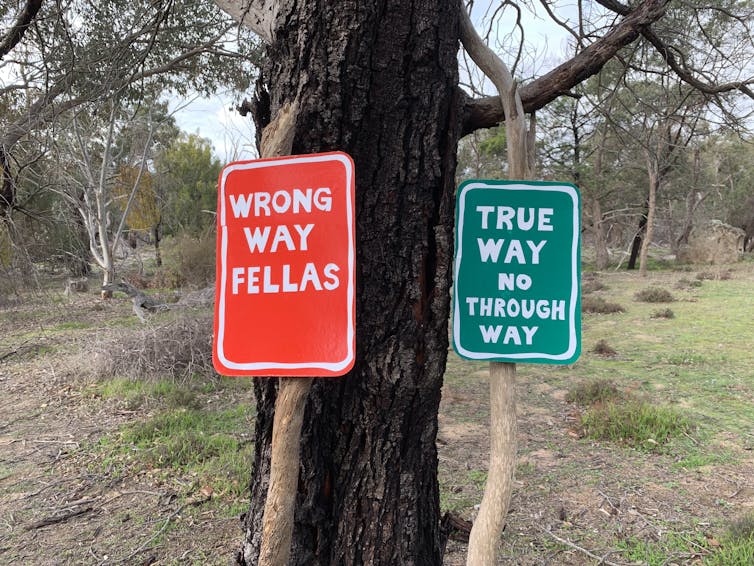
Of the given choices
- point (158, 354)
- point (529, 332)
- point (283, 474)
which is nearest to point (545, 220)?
point (529, 332)

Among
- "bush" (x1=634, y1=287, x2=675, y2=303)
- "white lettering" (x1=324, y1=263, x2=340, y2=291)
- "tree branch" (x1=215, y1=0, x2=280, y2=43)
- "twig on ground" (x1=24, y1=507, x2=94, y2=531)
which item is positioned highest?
"tree branch" (x1=215, y1=0, x2=280, y2=43)

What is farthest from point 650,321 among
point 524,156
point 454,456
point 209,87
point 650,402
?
point 524,156

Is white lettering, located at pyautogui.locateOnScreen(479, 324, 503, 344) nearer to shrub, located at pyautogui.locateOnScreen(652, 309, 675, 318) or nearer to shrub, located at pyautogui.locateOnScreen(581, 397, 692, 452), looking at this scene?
shrub, located at pyautogui.locateOnScreen(581, 397, 692, 452)

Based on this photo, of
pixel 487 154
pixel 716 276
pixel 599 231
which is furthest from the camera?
pixel 599 231

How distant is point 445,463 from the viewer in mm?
3330

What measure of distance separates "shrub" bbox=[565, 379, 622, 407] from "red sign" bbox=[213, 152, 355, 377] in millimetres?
4038

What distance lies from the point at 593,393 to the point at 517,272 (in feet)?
12.6

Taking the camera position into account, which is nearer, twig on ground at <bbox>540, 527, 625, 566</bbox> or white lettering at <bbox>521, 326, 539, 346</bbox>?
white lettering at <bbox>521, 326, 539, 346</bbox>

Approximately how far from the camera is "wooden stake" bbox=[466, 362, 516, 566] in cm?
116

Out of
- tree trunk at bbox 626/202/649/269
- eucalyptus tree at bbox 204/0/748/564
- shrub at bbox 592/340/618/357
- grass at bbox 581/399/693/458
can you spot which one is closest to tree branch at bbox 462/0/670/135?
eucalyptus tree at bbox 204/0/748/564

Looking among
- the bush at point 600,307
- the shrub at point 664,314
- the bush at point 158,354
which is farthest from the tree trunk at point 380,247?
the bush at point 600,307

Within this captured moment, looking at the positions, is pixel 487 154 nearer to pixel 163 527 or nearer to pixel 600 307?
pixel 600 307

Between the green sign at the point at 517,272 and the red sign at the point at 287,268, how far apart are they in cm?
35

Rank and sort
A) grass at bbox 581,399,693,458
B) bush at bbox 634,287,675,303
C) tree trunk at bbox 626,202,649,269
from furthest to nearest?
tree trunk at bbox 626,202,649,269, bush at bbox 634,287,675,303, grass at bbox 581,399,693,458
